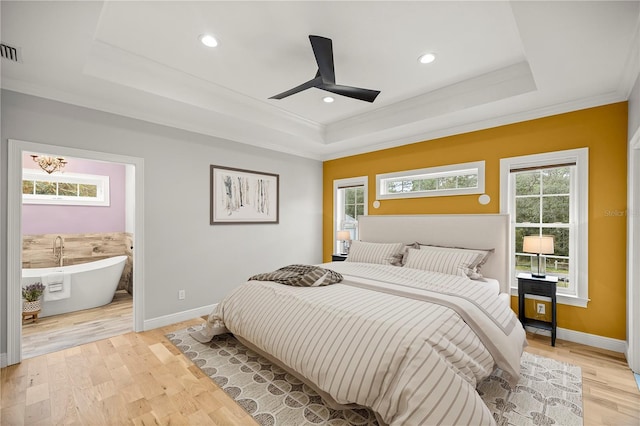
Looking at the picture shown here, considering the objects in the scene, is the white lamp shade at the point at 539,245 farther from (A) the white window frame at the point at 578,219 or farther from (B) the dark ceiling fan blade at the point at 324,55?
(B) the dark ceiling fan blade at the point at 324,55

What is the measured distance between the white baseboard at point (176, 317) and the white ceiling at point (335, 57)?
239 centimetres

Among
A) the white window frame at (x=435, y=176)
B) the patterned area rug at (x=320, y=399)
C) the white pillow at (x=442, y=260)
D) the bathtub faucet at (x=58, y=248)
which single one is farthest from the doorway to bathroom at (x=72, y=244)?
the white window frame at (x=435, y=176)

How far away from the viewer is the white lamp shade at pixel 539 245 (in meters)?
2.97

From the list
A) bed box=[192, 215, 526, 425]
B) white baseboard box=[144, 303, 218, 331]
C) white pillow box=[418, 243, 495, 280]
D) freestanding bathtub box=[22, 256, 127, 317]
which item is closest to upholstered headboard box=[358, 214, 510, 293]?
bed box=[192, 215, 526, 425]

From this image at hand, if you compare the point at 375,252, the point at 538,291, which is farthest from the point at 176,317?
the point at 538,291

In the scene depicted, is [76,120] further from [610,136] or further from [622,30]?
[610,136]

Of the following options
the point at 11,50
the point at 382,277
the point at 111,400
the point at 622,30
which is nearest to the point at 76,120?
the point at 11,50

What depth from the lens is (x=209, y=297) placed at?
3.96m

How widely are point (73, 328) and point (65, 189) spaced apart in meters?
2.43

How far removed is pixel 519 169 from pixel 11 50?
4.97 m

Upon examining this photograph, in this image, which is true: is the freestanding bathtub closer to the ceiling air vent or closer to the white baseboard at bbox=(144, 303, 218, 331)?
the white baseboard at bbox=(144, 303, 218, 331)

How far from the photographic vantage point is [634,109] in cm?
247

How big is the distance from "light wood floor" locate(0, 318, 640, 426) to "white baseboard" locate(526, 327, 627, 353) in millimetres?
92

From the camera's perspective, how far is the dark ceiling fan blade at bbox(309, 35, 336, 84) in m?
2.10
